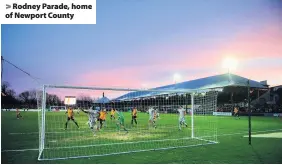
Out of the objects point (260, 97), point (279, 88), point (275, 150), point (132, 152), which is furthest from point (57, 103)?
point (260, 97)

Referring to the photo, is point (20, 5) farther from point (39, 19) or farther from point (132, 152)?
point (132, 152)

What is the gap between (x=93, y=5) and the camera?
29.6ft

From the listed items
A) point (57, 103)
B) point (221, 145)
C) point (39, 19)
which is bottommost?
point (221, 145)

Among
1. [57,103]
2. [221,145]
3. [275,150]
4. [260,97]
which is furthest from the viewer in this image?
Result: [260,97]

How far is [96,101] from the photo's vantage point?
1388 centimetres

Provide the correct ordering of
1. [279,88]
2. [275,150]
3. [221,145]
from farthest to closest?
[279,88] < [221,145] < [275,150]

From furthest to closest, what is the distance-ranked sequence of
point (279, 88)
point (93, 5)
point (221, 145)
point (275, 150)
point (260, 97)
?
point (260, 97)
point (279, 88)
point (221, 145)
point (275, 150)
point (93, 5)

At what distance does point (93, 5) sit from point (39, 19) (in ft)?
5.73

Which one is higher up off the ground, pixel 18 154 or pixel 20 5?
pixel 20 5

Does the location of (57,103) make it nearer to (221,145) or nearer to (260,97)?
(221,145)

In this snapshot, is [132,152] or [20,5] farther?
[132,152]

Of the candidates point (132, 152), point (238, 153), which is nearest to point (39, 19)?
point (132, 152)

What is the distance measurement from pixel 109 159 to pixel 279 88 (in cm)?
3853

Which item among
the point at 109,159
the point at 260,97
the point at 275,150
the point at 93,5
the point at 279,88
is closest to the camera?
the point at 109,159
